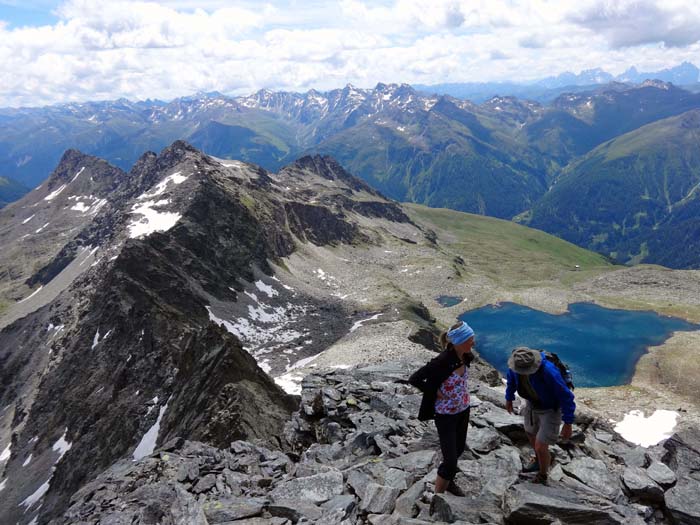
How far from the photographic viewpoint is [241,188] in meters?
162

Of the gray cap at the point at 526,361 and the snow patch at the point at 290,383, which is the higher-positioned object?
the gray cap at the point at 526,361

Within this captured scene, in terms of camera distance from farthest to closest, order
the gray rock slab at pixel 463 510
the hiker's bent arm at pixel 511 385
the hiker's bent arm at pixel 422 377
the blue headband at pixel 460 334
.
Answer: the hiker's bent arm at pixel 511 385, the hiker's bent arm at pixel 422 377, the blue headband at pixel 460 334, the gray rock slab at pixel 463 510

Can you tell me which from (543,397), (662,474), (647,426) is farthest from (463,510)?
(647,426)

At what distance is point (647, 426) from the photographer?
68750 millimetres

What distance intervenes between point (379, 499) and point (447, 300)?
14616cm

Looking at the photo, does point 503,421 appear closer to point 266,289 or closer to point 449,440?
point 449,440

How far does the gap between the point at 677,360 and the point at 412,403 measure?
3912 inches

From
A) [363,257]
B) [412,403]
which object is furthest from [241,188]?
[412,403]

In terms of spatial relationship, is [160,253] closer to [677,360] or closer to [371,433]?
[371,433]

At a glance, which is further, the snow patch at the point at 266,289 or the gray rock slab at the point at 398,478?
→ the snow patch at the point at 266,289

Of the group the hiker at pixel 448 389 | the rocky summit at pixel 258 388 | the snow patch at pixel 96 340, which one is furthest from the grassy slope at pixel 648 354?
the snow patch at pixel 96 340

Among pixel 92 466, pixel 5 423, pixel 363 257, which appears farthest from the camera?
pixel 363 257

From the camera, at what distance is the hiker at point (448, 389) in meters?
13.8

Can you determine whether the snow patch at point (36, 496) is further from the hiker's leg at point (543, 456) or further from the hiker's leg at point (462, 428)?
the hiker's leg at point (543, 456)
